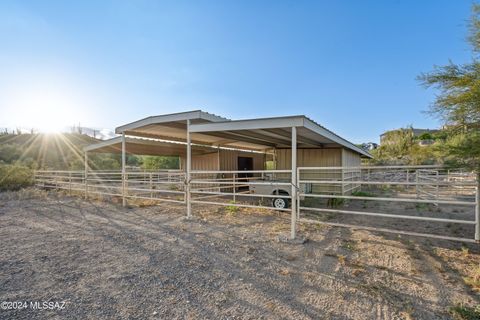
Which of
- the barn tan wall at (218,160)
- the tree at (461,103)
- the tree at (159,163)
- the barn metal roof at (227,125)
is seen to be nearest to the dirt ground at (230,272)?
the tree at (461,103)

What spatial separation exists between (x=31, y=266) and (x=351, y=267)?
452 centimetres

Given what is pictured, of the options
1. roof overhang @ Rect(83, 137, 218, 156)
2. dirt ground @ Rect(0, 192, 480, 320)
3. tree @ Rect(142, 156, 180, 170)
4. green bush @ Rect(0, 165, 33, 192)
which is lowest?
dirt ground @ Rect(0, 192, 480, 320)

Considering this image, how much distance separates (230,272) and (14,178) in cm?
1526

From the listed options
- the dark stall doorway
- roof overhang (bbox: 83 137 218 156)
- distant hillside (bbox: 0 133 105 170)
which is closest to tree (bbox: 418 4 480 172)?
roof overhang (bbox: 83 137 218 156)

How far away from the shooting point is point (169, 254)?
12.1 ft

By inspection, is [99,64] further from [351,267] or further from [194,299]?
[351,267]

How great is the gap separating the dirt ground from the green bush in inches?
384

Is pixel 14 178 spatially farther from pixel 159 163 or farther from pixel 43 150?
pixel 43 150

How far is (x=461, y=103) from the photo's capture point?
3.09 meters

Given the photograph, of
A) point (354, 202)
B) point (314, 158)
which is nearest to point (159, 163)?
point (314, 158)

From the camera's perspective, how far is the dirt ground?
2.26m

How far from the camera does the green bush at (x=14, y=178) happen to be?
39.5 feet

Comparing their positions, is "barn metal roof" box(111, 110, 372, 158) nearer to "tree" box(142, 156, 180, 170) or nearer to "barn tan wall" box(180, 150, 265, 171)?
"barn tan wall" box(180, 150, 265, 171)

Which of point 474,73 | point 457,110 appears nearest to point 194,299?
point 457,110
